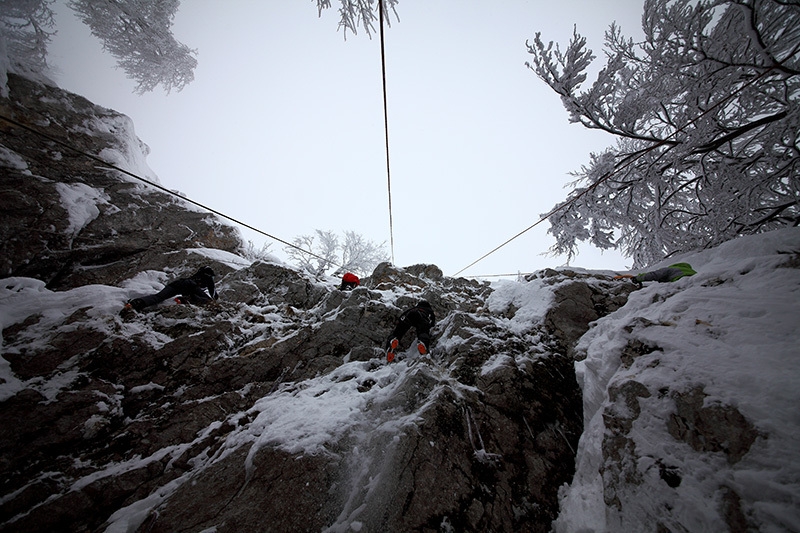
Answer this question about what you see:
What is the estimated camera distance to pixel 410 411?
9.97ft

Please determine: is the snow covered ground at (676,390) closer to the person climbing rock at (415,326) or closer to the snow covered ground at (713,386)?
the snow covered ground at (713,386)

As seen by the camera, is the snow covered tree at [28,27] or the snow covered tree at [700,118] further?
the snow covered tree at [28,27]

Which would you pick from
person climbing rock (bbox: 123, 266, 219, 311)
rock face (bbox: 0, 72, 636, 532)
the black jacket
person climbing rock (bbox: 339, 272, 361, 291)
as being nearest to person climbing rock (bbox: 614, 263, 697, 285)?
rock face (bbox: 0, 72, 636, 532)

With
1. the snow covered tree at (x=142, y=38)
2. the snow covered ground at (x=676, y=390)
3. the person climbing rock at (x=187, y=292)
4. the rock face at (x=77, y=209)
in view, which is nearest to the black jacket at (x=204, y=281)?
the person climbing rock at (x=187, y=292)

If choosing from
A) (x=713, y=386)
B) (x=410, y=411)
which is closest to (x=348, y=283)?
(x=410, y=411)

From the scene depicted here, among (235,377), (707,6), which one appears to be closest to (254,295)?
(235,377)

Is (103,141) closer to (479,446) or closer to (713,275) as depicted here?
(479,446)

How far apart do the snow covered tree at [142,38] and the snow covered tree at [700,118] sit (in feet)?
59.2

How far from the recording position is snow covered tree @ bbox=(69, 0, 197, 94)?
11.5 metres

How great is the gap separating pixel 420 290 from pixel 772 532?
6431 millimetres

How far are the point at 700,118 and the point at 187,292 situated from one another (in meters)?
9.66

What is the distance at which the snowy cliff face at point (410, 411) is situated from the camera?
1764 mm

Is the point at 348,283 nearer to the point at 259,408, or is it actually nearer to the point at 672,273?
the point at 259,408

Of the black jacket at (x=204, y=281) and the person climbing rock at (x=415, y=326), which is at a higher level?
the black jacket at (x=204, y=281)
